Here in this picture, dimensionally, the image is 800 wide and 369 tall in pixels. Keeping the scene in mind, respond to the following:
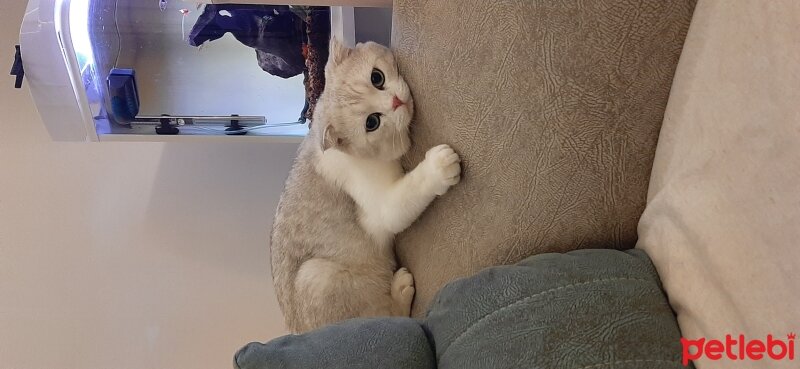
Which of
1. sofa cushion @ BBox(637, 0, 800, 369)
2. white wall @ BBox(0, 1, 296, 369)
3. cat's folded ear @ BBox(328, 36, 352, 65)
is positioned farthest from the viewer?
white wall @ BBox(0, 1, 296, 369)

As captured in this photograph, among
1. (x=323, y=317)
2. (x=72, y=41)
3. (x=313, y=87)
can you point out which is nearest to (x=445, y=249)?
(x=323, y=317)

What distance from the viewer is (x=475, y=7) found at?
829mm

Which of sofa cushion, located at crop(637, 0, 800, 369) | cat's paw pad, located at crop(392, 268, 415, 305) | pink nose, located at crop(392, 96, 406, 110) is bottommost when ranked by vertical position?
cat's paw pad, located at crop(392, 268, 415, 305)

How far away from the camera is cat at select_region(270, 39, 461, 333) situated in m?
1.04

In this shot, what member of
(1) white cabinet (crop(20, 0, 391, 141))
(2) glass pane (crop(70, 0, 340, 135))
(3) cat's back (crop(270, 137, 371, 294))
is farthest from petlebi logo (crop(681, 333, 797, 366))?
(2) glass pane (crop(70, 0, 340, 135))

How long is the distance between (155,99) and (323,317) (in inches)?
34.0

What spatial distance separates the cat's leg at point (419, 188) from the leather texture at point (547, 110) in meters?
0.02

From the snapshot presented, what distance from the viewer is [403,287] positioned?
45.1 inches

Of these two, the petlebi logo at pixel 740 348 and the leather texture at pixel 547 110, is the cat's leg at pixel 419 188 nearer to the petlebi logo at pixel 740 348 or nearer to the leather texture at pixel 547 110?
the leather texture at pixel 547 110

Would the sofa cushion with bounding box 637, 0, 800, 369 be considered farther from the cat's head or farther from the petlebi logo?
the cat's head

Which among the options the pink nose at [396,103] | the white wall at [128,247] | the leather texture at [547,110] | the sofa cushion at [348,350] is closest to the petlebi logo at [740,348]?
the leather texture at [547,110]

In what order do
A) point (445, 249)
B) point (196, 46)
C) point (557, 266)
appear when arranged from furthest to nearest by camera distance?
1. point (196, 46)
2. point (445, 249)
3. point (557, 266)

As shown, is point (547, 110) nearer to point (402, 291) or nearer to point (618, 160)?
point (618, 160)

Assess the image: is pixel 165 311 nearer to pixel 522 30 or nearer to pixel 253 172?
pixel 253 172
